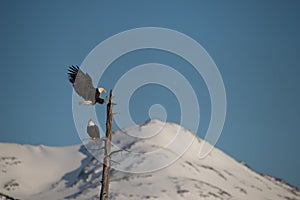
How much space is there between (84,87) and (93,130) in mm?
1455

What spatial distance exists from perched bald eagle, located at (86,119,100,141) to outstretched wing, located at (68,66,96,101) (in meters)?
0.85

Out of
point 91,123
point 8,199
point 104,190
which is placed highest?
point 8,199

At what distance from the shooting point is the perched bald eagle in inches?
721

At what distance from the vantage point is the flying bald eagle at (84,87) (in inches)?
708

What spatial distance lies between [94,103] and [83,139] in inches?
56.8

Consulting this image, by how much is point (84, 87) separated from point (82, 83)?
14 cm

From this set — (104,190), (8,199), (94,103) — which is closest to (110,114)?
(94,103)

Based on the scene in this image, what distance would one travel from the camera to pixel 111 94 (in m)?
18.3

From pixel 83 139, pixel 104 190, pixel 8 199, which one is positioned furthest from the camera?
pixel 8 199

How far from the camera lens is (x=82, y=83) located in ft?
59.3

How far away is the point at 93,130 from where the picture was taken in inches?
725

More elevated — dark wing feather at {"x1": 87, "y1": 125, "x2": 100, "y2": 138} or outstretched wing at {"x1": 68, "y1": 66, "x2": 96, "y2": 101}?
outstretched wing at {"x1": 68, "y1": 66, "x2": 96, "y2": 101}

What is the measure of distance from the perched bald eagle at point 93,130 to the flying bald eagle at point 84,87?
683 millimetres

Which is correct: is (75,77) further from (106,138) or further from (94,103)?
(106,138)
